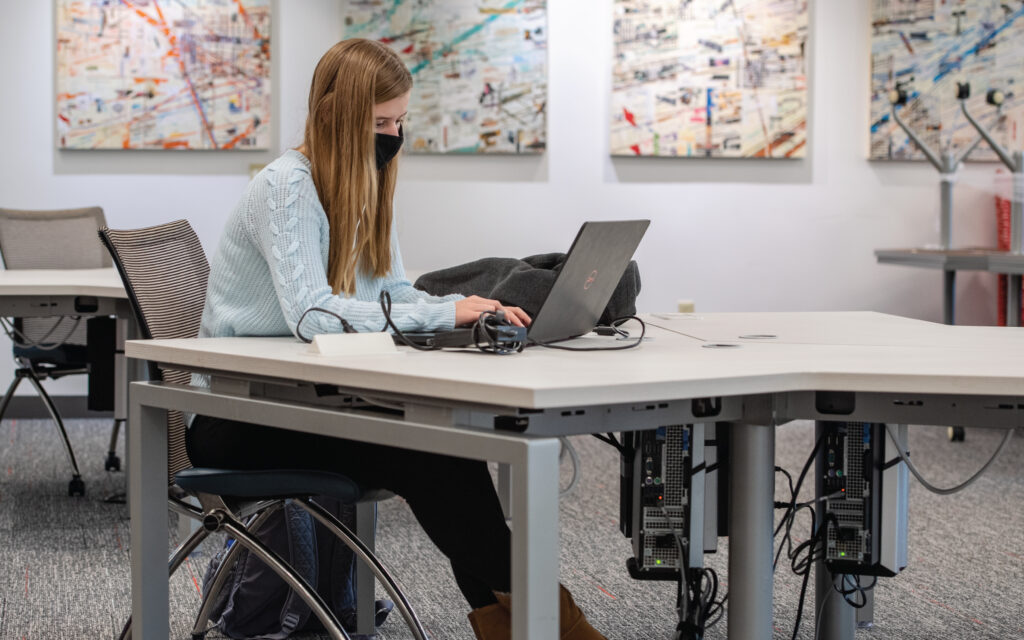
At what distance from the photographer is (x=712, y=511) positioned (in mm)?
1771

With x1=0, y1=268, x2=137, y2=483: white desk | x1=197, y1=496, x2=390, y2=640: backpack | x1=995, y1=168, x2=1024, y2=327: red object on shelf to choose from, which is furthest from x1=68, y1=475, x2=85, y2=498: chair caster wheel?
x1=995, y1=168, x2=1024, y2=327: red object on shelf

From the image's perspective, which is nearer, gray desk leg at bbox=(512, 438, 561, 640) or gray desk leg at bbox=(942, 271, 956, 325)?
gray desk leg at bbox=(512, 438, 561, 640)

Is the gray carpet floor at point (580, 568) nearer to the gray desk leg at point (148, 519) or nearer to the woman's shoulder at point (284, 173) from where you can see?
the gray desk leg at point (148, 519)

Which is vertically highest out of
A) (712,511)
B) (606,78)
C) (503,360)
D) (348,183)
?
(606,78)

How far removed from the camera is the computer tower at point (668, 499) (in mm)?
1719

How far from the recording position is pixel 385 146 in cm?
185

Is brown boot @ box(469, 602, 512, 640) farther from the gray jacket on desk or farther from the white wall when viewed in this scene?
the white wall

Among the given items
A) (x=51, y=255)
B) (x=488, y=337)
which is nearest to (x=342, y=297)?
(x=488, y=337)

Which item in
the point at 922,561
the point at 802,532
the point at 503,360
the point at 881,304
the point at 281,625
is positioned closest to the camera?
the point at 503,360

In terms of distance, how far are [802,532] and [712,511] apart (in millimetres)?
1469

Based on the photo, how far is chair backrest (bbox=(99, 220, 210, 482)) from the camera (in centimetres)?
180

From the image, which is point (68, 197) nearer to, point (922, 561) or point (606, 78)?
point (606, 78)

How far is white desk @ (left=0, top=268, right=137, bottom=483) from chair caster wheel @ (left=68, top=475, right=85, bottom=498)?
0.45m

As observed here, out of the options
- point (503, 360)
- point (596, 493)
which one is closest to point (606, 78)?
point (596, 493)
